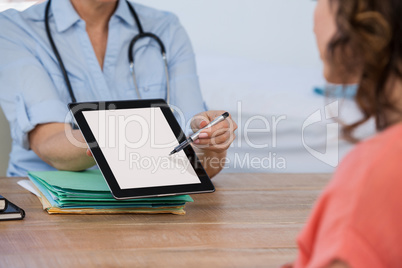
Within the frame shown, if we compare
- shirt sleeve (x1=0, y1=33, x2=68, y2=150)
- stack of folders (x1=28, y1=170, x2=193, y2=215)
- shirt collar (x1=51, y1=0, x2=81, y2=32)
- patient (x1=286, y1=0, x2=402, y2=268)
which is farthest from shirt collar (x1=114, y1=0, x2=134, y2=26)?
patient (x1=286, y1=0, x2=402, y2=268)

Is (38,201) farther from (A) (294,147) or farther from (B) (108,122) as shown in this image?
(A) (294,147)

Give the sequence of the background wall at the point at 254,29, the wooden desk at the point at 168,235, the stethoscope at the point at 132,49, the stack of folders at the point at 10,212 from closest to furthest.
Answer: the wooden desk at the point at 168,235, the stack of folders at the point at 10,212, the stethoscope at the point at 132,49, the background wall at the point at 254,29

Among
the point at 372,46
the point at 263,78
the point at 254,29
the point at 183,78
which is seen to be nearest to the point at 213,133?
the point at 183,78

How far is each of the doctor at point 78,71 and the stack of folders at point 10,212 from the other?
0.86 feet

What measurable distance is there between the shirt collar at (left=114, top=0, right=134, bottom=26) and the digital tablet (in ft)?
1.56

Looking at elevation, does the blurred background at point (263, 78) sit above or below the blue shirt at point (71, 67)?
below

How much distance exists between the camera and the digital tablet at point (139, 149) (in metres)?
0.92

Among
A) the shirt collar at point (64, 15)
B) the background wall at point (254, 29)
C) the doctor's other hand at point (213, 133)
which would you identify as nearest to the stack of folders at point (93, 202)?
the doctor's other hand at point (213, 133)

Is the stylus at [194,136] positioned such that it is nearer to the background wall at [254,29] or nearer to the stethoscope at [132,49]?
the stethoscope at [132,49]

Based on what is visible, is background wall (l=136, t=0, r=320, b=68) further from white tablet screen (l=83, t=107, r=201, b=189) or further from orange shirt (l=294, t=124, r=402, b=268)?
orange shirt (l=294, t=124, r=402, b=268)

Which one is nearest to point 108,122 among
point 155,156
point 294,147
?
point 155,156

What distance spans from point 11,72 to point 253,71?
134cm

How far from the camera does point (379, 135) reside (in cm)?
44

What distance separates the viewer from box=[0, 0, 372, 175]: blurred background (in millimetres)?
1913
